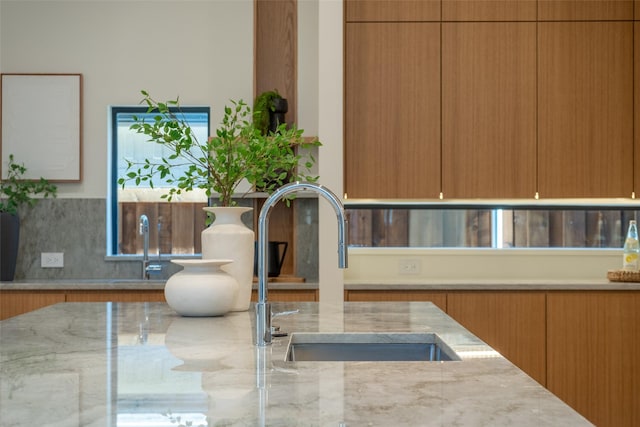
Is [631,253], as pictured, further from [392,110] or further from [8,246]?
[8,246]

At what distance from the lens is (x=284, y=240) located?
4.54 meters

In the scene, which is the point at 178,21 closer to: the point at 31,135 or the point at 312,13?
the point at 312,13

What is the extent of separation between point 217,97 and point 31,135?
1.15 meters

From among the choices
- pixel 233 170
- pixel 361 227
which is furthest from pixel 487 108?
pixel 233 170

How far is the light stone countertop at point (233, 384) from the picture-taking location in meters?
1.11

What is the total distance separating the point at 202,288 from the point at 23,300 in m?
2.29

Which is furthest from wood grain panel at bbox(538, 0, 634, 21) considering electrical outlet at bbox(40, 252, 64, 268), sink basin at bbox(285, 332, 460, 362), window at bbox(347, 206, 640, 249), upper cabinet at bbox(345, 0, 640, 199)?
electrical outlet at bbox(40, 252, 64, 268)

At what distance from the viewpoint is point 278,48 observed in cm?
460

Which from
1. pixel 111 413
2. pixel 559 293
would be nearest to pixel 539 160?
pixel 559 293

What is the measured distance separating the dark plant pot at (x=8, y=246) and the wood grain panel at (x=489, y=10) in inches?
107

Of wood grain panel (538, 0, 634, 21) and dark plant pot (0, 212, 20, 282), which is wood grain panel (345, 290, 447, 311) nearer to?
wood grain panel (538, 0, 634, 21)

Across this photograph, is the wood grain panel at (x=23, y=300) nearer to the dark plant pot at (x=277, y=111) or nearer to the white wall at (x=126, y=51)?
the white wall at (x=126, y=51)

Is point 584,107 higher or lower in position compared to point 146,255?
higher

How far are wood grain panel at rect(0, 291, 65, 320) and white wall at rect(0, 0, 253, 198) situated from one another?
2.41 ft
